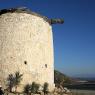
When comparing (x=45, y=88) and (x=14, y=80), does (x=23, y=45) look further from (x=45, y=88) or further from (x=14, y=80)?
(x=45, y=88)

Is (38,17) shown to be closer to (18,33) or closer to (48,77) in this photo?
(18,33)

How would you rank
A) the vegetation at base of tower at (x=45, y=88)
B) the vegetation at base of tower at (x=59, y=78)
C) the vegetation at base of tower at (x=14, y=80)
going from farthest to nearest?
the vegetation at base of tower at (x=59, y=78)
the vegetation at base of tower at (x=45, y=88)
the vegetation at base of tower at (x=14, y=80)

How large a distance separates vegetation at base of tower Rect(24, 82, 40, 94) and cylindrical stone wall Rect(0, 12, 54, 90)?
1.39 feet

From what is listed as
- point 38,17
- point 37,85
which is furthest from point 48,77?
point 38,17

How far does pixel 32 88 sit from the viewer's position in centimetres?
2322

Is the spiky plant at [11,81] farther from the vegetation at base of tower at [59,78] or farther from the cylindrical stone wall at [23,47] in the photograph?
the vegetation at base of tower at [59,78]

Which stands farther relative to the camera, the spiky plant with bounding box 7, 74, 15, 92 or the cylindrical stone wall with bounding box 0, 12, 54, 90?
the cylindrical stone wall with bounding box 0, 12, 54, 90

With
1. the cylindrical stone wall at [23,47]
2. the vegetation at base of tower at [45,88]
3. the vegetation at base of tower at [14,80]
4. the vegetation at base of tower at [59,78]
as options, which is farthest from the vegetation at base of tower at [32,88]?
the vegetation at base of tower at [59,78]

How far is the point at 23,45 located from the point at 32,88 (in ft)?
13.0

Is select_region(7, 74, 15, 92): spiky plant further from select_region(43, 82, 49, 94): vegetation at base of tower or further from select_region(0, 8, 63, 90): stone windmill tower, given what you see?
select_region(43, 82, 49, 94): vegetation at base of tower

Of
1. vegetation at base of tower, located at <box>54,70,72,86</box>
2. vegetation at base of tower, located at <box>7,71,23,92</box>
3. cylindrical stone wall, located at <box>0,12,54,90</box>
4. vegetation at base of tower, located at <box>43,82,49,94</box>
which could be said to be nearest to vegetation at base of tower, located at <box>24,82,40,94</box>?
cylindrical stone wall, located at <box>0,12,54,90</box>

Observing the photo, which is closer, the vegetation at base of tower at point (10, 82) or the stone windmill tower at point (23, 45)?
the vegetation at base of tower at point (10, 82)

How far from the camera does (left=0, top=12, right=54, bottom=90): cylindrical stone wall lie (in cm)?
2380

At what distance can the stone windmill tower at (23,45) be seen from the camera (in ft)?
78.1
